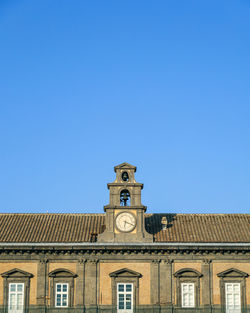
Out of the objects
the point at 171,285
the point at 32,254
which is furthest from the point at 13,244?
the point at 171,285

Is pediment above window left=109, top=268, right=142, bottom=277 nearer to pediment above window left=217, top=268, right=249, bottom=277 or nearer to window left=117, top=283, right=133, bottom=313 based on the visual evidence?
window left=117, top=283, right=133, bottom=313

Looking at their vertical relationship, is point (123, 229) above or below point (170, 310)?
above

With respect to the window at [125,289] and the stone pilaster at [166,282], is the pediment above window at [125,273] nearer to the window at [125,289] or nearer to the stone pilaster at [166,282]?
the window at [125,289]

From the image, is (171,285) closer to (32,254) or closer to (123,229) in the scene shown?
(123,229)

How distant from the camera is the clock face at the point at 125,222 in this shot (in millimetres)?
43875

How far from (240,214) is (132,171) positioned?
8.37 m

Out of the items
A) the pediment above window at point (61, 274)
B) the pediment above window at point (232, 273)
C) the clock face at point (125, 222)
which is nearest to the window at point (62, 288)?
the pediment above window at point (61, 274)

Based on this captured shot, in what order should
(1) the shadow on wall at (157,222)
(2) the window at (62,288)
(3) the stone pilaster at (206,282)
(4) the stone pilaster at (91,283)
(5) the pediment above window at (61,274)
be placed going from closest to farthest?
1. (4) the stone pilaster at (91,283)
2. (2) the window at (62,288)
3. (3) the stone pilaster at (206,282)
4. (5) the pediment above window at (61,274)
5. (1) the shadow on wall at (157,222)

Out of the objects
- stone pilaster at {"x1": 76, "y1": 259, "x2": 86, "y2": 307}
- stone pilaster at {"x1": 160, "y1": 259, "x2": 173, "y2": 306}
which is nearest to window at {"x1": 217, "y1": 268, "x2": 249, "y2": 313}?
stone pilaster at {"x1": 160, "y1": 259, "x2": 173, "y2": 306}

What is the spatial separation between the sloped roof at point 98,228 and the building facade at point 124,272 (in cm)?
14

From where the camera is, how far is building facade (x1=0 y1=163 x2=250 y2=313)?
42406 mm

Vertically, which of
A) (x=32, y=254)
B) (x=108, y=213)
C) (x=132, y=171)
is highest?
(x=132, y=171)

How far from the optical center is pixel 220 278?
141 feet

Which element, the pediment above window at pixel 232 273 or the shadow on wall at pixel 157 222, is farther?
the shadow on wall at pixel 157 222
